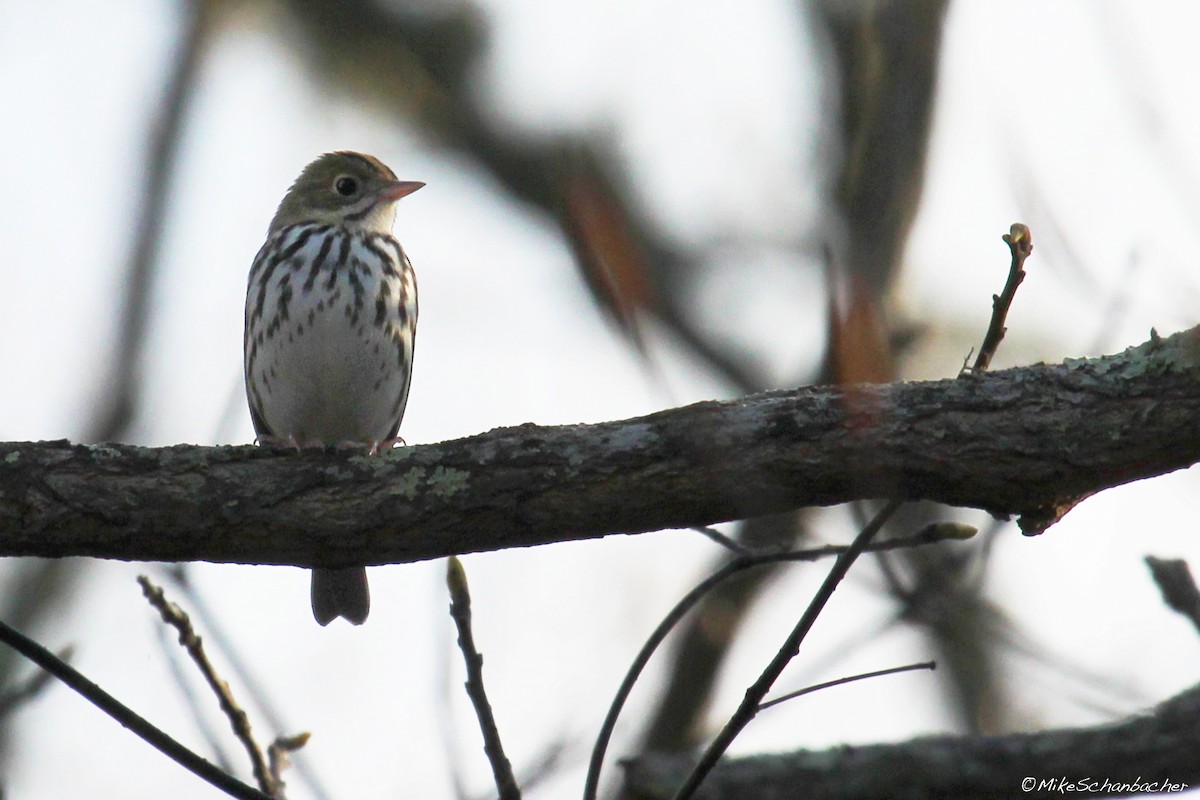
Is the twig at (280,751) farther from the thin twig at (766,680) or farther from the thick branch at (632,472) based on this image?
the thin twig at (766,680)

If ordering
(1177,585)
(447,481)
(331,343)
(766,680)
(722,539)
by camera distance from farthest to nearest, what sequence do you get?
1. (331,343)
2. (447,481)
3. (722,539)
4. (1177,585)
5. (766,680)

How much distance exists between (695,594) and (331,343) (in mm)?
3517

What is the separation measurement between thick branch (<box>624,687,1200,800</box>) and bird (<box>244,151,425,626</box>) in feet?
7.52

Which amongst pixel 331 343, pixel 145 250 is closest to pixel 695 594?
pixel 331 343

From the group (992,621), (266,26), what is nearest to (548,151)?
(266,26)

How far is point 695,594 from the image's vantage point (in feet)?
11.9

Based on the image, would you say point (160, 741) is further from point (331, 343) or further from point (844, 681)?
point (331, 343)

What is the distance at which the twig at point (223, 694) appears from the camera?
4031 mm

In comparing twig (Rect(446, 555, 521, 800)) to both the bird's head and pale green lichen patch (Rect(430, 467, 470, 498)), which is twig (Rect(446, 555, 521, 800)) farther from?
the bird's head

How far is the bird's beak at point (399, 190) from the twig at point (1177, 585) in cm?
511

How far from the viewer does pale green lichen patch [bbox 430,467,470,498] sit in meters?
4.10

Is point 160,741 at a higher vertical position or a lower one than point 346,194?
lower

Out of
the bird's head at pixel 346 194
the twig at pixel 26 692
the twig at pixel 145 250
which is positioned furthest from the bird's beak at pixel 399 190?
the twig at pixel 26 692

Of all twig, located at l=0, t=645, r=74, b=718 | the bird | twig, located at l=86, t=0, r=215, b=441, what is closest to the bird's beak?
the bird
